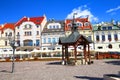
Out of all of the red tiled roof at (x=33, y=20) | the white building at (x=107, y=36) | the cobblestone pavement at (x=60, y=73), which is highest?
the red tiled roof at (x=33, y=20)

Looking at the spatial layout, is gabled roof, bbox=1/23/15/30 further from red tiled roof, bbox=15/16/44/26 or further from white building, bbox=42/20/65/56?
white building, bbox=42/20/65/56

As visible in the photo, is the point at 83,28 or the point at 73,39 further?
the point at 83,28

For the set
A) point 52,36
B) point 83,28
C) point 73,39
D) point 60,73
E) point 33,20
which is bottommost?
point 60,73

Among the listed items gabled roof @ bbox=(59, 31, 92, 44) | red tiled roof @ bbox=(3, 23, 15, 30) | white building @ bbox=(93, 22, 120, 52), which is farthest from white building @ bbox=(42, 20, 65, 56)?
gabled roof @ bbox=(59, 31, 92, 44)

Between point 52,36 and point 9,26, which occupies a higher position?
point 9,26

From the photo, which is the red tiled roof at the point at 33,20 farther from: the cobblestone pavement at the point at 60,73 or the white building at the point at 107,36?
the cobblestone pavement at the point at 60,73

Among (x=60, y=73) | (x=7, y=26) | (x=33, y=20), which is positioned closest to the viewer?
(x=60, y=73)

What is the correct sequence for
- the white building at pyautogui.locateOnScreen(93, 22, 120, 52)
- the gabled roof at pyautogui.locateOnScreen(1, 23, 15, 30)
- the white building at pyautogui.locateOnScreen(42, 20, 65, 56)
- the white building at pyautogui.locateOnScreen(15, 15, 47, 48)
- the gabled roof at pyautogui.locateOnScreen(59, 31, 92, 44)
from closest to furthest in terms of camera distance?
the gabled roof at pyautogui.locateOnScreen(59, 31, 92, 44), the white building at pyautogui.locateOnScreen(93, 22, 120, 52), the white building at pyautogui.locateOnScreen(42, 20, 65, 56), the white building at pyautogui.locateOnScreen(15, 15, 47, 48), the gabled roof at pyautogui.locateOnScreen(1, 23, 15, 30)

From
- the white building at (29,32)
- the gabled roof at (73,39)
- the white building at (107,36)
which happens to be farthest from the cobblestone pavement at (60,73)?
the white building at (29,32)

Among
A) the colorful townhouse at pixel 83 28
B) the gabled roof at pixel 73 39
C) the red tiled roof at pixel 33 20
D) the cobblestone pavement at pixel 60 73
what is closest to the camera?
the cobblestone pavement at pixel 60 73

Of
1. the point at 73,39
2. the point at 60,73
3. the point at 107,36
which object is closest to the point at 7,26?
the point at 107,36

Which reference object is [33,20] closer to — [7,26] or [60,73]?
[7,26]

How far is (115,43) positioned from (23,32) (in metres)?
24.5

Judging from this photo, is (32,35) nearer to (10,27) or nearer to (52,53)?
(10,27)
